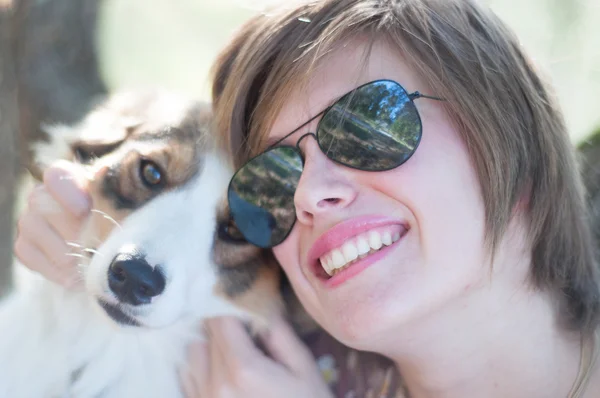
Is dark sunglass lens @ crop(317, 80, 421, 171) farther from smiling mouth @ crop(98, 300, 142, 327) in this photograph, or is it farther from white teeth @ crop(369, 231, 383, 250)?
smiling mouth @ crop(98, 300, 142, 327)

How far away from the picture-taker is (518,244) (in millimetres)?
1594

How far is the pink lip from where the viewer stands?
140 cm

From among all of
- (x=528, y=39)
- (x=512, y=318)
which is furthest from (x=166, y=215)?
(x=528, y=39)

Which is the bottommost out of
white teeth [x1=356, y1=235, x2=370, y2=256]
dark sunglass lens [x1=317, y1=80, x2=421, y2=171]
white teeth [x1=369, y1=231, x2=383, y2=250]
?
white teeth [x1=356, y1=235, x2=370, y2=256]

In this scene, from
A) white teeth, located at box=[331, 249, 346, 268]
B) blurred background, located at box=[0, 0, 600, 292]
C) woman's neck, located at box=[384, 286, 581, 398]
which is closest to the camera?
white teeth, located at box=[331, 249, 346, 268]

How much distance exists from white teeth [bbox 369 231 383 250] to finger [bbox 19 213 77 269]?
97 cm

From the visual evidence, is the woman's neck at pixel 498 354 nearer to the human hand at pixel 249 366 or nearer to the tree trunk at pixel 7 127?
the human hand at pixel 249 366

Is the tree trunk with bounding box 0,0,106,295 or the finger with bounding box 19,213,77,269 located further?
the tree trunk with bounding box 0,0,106,295

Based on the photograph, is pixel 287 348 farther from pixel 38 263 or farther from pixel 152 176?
pixel 38 263

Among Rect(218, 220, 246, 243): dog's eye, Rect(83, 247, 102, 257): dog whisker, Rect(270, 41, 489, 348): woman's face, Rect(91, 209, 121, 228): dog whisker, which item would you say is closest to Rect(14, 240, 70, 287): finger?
Rect(83, 247, 102, 257): dog whisker

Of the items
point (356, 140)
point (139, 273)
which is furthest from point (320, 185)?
point (139, 273)

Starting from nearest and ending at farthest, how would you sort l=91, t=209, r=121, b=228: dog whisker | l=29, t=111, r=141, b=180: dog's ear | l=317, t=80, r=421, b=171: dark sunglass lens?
1. l=317, t=80, r=421, b=171: dark sunglass lens
2. l=91, t=209, r=121, b=228: dog whisker
3. l=29, t=111, r=141, b=180: dog's ear

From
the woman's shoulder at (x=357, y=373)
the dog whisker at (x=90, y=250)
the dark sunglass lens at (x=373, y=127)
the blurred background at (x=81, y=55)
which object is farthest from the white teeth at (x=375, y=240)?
the blurred background at (x=81, y=55)

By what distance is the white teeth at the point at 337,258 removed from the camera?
147 centimetres
